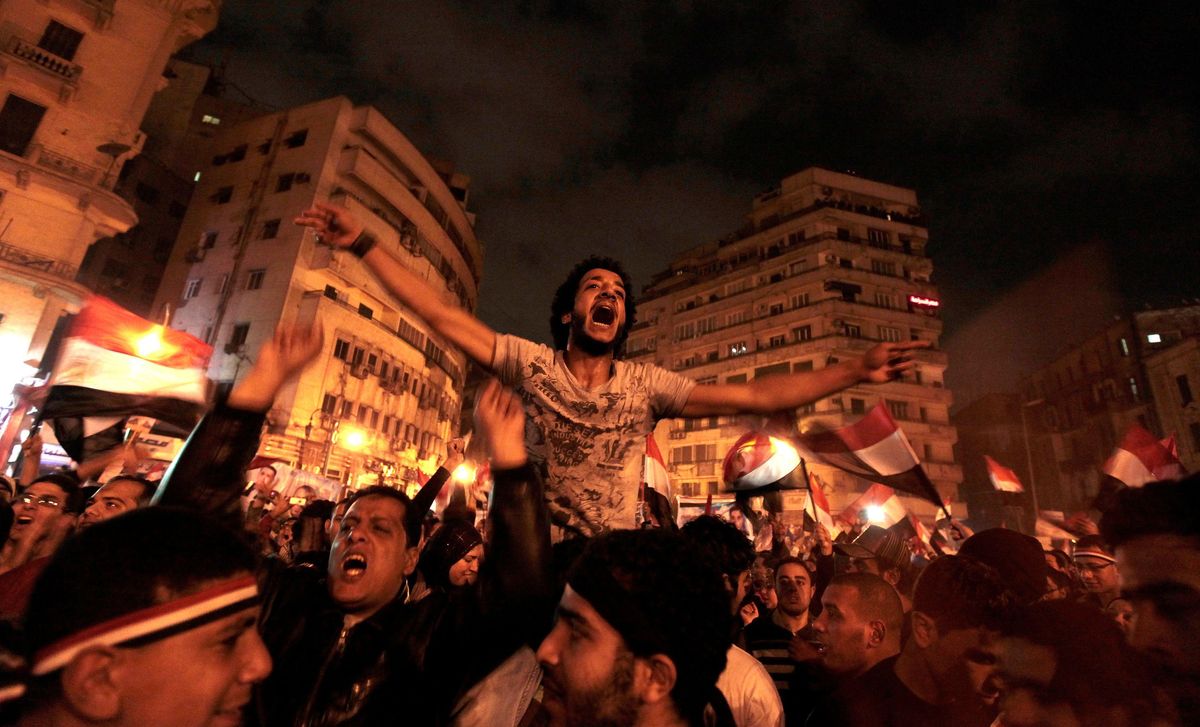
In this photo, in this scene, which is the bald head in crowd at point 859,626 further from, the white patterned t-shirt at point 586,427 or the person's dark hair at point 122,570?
the person's dark hair at point 122,570

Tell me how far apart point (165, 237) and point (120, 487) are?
52.2 metres

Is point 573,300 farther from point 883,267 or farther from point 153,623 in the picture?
point 883,267

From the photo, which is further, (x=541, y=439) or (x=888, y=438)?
(x=888, y=438)

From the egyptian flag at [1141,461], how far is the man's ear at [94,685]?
12027 millimetres

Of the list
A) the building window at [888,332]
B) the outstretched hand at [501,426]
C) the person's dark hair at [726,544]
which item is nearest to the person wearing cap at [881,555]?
the person's dark hair at [726,544]

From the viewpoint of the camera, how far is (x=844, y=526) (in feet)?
61.4

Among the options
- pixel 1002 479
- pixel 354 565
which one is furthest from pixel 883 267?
pixel 354 565

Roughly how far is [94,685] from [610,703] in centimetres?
146

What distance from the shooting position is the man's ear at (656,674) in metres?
1.91

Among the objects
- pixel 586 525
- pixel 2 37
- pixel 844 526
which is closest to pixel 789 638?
pixel 586 525

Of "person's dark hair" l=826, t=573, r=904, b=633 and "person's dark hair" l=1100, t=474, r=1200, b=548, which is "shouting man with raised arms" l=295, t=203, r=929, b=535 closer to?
"person's dark hair" l=1100, t=474, r=1200, b=548

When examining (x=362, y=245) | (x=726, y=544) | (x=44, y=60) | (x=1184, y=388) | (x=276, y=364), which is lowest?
(x=726, y=544)

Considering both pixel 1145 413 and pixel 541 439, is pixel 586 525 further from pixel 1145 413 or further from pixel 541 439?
pixel 1145 413

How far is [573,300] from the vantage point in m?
3.53
